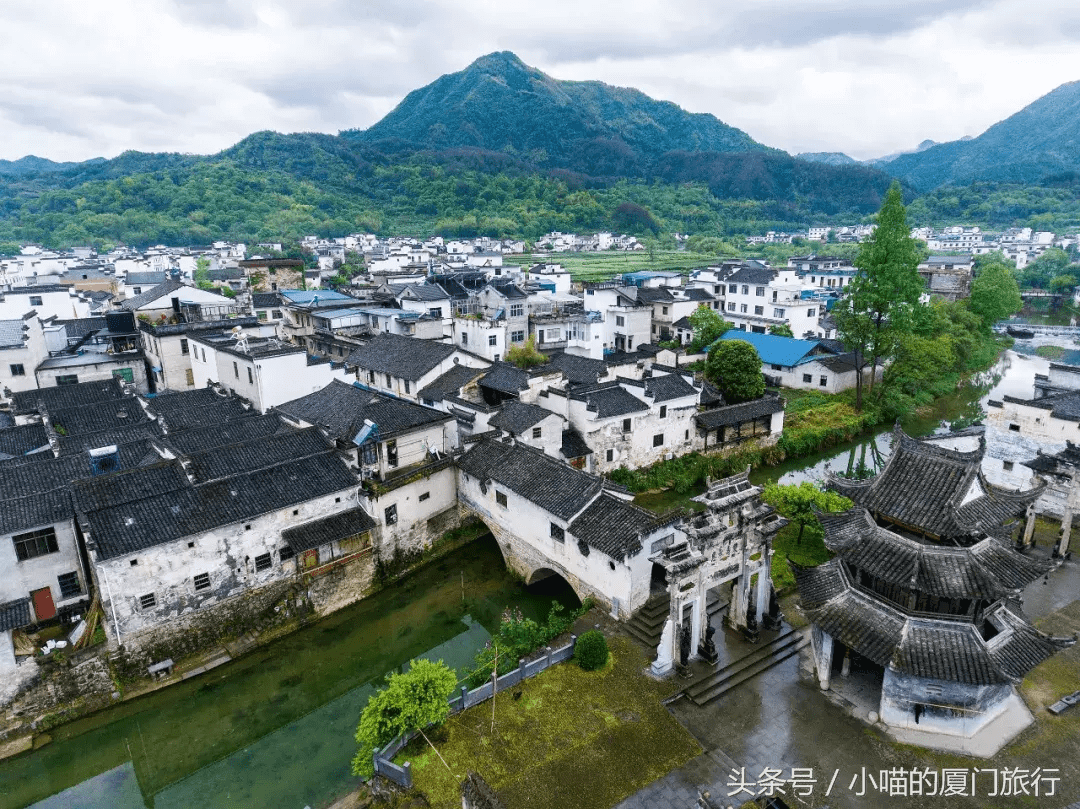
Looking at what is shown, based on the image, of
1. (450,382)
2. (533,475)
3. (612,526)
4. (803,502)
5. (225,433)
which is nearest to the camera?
(612,526)

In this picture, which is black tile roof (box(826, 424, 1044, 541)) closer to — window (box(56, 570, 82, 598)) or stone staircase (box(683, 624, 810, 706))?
stone staircase (box(683, 624, 810, 706))

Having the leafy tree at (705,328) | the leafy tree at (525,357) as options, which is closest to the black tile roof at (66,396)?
the leafy tree at (525,357)

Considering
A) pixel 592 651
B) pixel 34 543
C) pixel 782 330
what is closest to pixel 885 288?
pixel 782 330

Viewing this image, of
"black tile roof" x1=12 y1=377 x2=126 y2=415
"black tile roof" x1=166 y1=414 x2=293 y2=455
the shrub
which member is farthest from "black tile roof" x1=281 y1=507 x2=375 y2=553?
"black tile roof" x1=12 y1=377 x2=126 y2=415

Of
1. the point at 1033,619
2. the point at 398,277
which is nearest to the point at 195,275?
the point at 398,277

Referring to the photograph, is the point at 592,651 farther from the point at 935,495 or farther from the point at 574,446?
the point at 574,446

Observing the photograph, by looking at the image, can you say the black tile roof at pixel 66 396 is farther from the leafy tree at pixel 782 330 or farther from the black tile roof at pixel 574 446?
the leafy tree at pixel 782 330
